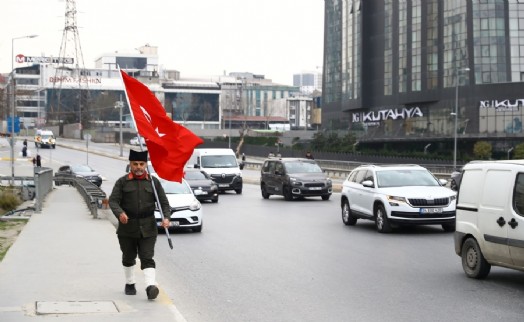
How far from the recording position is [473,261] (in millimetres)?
12469

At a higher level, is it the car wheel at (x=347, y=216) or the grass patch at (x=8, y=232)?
the car wheel at (x=347, y=216)

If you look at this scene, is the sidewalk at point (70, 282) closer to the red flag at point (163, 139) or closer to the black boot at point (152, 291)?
the black boot at point (152, 291)

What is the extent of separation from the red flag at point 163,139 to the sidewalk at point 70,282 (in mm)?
1631

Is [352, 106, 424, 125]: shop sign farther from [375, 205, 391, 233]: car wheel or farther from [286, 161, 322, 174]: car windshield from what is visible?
[375, 205, 391, 233]: car wheel

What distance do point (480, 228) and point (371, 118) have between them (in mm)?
95822

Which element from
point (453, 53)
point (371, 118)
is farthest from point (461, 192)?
point (371, 118)

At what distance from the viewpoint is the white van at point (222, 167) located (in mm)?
40969

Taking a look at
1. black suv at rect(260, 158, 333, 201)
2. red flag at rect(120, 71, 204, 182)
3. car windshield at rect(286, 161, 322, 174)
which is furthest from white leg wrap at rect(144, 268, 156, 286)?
car windshield at rect(286, 161, 322, 174)

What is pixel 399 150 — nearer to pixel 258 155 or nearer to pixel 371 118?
pixel 371 118

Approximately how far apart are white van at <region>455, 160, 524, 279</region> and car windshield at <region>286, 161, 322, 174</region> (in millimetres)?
22636

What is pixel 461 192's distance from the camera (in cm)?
1286

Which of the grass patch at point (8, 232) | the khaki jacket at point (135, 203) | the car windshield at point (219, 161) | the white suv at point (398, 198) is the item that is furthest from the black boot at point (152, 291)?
the car windshield at point (219, 161)

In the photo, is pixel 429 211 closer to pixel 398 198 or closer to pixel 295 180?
pixel 398 198

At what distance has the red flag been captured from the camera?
1089 cm
